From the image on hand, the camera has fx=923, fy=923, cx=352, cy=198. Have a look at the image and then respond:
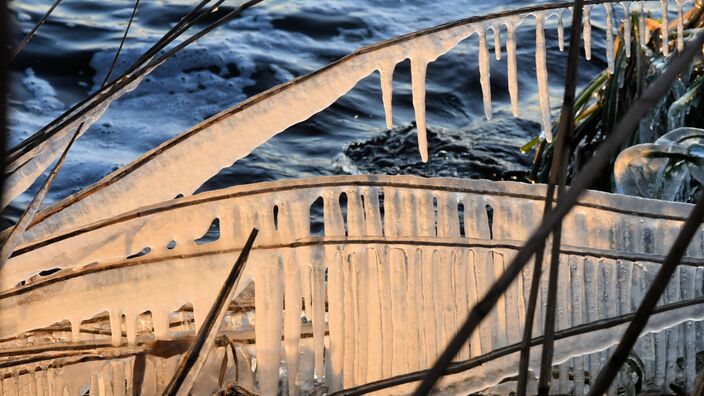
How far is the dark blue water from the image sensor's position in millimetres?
3814

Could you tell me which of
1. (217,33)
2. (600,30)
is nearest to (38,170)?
(217,33)

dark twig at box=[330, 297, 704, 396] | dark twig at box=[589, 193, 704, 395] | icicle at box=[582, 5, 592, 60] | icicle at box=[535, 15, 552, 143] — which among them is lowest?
dark twig at box=[330, 297, 704, 396]

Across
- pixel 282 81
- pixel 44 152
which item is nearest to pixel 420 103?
pixel 44 152

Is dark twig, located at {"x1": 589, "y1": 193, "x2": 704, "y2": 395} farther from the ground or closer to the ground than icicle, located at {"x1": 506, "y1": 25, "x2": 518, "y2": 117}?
closer to the ground

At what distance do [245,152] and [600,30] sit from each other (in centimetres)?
403

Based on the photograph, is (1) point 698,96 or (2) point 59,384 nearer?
(2) point 59,384

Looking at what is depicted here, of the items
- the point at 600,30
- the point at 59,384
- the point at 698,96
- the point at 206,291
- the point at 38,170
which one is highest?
the point at 600,30

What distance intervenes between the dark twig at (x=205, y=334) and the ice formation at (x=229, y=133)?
0.96 ft

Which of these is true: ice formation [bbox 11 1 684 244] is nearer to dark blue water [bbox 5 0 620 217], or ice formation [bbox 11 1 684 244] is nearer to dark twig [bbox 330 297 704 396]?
dark twig [bbox 330 297 704 396]

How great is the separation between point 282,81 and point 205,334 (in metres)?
3.63

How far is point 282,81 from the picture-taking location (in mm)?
4504

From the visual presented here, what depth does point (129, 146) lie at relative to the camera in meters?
3.87

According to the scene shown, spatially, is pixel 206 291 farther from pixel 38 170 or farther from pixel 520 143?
pixel 520 143

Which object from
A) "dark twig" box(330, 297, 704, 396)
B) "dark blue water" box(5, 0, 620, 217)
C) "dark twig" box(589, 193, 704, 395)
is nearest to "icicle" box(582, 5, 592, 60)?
"dark twig" box(330, 297, 704, 396)
